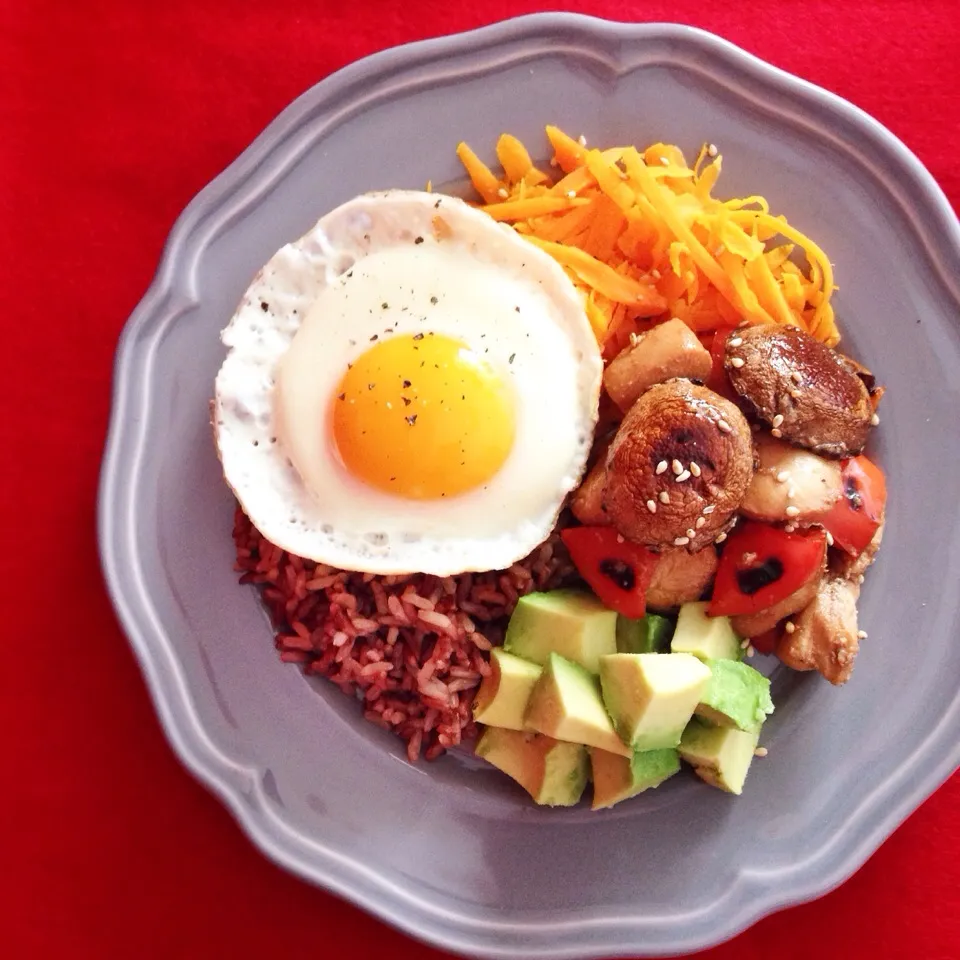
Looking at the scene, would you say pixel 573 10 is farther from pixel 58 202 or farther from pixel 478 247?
pixel 58 202

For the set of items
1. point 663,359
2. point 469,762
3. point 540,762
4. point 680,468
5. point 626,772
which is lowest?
point 469,762

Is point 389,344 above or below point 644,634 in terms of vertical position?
above

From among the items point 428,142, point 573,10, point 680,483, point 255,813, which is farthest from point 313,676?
point 573,10

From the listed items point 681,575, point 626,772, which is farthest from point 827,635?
point 626,772

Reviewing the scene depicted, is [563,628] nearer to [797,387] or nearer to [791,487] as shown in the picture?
[791,487]

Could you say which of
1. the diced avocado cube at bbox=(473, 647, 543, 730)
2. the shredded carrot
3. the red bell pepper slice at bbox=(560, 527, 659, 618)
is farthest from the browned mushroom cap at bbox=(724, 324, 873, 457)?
the diced avocado cube at bbox=(473, 647, 543, 730)

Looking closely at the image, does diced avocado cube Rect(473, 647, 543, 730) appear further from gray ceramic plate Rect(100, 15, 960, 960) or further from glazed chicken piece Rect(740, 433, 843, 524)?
glazed chicken piece Rect(740, 433, 843, 524)
